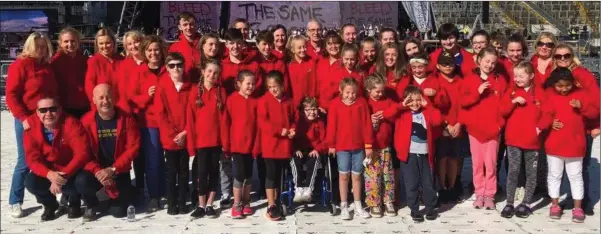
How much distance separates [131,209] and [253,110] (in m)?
1.29

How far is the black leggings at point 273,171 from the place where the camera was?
4.82 meters

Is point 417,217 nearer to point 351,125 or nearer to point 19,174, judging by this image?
point 351,125

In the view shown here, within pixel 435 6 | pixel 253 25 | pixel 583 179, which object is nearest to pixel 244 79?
pixel 583 179

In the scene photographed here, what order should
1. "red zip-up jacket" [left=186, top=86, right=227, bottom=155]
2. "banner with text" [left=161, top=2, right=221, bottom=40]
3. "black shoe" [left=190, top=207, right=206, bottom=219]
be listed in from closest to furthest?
1. "red zip-up jacket" [left=186, top=86, right=227, bottom=155]
2. "black shoe" [left=190, top=207, right=206, bottom=219]
3. "banner with text" [left=161, top=2, right=221, bottom=40]

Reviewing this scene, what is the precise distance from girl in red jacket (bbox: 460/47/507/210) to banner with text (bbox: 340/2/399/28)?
40.7 ft

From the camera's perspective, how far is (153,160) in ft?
16.6

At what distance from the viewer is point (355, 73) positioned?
5.07 m

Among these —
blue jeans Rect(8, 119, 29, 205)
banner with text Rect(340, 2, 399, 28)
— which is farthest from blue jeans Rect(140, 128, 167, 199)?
banner with text Rect(340, 2, 399, 28)

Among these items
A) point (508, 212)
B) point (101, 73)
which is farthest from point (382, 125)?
point (101, 73)

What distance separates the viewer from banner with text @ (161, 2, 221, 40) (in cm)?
1720

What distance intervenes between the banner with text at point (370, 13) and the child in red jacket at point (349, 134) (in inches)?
503

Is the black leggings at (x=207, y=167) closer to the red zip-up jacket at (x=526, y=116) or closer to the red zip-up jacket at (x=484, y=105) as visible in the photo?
the red zip-up jacket at (x=484, y=105)

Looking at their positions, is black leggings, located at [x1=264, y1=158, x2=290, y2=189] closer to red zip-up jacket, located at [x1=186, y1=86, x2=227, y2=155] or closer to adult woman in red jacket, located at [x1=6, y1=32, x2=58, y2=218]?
red zip-up jacket, located at [x1=186, y1=86, x2=227, y2=155]

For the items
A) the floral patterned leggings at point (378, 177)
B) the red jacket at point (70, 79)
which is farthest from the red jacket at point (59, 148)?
the floral patterned leggings at point (378, 177)
